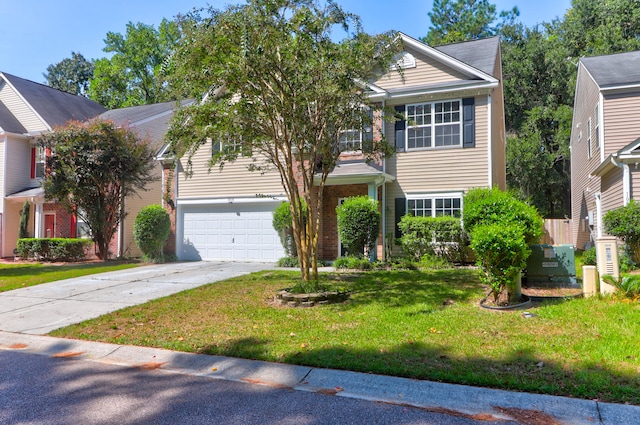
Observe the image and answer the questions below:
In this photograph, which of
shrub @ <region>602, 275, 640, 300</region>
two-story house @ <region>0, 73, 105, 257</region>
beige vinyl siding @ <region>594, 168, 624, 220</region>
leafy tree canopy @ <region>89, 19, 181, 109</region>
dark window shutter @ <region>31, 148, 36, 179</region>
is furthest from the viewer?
leafy tree canopy @ <region>89, 19, 181, 109</region>

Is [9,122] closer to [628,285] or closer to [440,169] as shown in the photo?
[440,169]

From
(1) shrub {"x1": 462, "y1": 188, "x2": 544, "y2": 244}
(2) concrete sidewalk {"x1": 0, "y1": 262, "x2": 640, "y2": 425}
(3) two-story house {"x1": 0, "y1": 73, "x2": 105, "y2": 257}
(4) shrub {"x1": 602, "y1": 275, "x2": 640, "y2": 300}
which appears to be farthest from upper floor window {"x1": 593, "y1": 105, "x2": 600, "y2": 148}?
(3) two-story house {"x1": 0, "y1": 73, "x2": 105, "y2": 257}

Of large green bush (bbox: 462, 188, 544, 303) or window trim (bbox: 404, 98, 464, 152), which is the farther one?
window trim (bbox: 404, 98, 464, 152)

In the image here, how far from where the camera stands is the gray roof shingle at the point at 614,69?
1430 centimetres

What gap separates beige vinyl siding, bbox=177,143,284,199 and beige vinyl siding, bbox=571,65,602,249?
458 inches

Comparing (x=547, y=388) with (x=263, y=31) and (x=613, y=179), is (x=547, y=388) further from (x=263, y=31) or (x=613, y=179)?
(x=613, y=179)

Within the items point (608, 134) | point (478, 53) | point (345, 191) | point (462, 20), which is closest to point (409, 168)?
point (345, 191)

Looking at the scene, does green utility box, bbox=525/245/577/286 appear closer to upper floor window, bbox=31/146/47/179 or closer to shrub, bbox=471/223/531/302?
shrub, bbox=471/223/531/302

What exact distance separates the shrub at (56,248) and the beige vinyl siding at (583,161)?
768 inches

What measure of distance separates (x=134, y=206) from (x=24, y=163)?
6.45 metres

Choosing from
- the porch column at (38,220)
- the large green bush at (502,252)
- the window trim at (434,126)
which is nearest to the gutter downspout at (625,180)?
the window trim at (434,126)

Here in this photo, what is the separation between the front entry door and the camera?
20094 millimetres

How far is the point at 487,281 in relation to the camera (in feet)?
22.3

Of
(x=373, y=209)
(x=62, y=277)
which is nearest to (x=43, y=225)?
(x=62, y=277)
